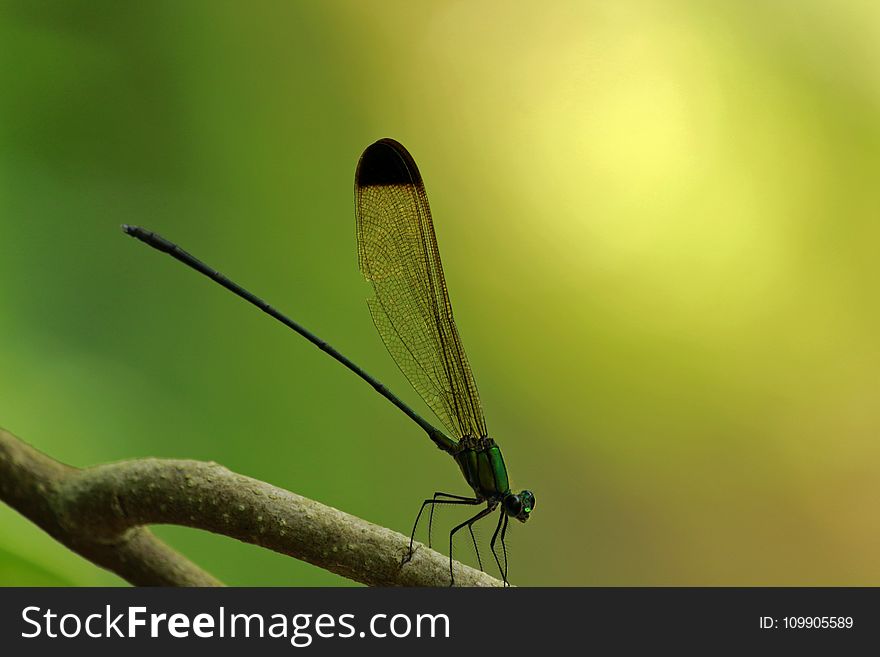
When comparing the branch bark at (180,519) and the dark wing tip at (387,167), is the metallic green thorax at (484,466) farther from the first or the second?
the dark wing tip at (387,167)

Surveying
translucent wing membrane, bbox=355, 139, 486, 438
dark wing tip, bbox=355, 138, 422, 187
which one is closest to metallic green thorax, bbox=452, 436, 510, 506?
translucent wing membrane, bbox=355, 139, 486, 438

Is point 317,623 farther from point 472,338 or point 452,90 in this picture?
point 452,90

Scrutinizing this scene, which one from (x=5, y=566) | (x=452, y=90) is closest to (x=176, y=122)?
(x=452, y=90)

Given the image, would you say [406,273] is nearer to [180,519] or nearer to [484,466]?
[484,466]

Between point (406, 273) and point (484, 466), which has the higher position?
point (406, 273)

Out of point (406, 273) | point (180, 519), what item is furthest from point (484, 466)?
point (180, 519)

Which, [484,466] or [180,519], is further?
[484,466]

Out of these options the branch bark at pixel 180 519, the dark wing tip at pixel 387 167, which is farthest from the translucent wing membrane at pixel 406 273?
the branch bark at pixel 180 519
